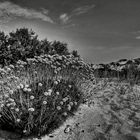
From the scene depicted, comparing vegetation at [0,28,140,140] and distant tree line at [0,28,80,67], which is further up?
distant tree line at [0,28,80,67]

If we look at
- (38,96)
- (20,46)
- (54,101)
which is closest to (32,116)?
(54,101)

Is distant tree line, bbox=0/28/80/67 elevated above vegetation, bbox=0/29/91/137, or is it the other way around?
distant tree line, bbox=0/28/80/67

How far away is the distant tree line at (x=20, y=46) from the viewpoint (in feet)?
28.5

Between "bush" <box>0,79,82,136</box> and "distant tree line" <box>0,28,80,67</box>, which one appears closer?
"bush" <box>0,79,82,136</box>

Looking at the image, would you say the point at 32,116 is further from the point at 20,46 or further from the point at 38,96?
the point at 20,46

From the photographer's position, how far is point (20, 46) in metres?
9.05

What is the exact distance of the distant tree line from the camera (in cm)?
867

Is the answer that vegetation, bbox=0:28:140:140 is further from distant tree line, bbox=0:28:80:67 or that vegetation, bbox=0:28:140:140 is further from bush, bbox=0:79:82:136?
distant tree line, bbox=0:28:80:67

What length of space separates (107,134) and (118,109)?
118cm

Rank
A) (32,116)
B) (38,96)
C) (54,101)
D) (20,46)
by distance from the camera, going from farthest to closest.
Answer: (20,46), (38,96), (54,101), (32,116)

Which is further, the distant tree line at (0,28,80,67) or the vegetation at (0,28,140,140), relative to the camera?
the distant tree line at (0,28,80,67)

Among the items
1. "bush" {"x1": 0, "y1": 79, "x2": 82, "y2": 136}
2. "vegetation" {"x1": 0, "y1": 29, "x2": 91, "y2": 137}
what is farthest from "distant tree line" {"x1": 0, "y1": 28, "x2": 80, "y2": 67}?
"bush" {"x1": 0, "y1": 79, "x2": 82, "y2": 136}

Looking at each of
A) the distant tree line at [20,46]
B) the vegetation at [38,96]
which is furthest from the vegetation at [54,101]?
the distant tree line at [20,46]

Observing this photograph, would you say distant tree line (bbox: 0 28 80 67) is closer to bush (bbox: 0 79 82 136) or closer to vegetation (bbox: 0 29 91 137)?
vegetation (bbox: 0 29 91 137)
